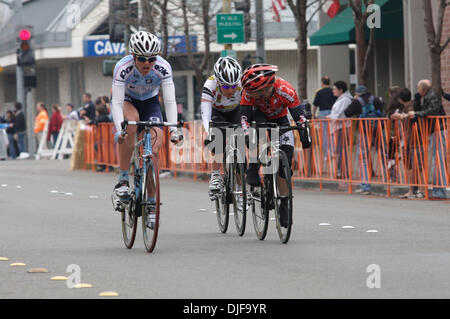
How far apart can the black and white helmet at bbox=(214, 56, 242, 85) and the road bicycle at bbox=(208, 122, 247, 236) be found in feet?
1.53

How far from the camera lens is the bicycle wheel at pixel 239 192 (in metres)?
10.7

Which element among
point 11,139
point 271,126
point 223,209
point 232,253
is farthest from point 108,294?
point 11,139

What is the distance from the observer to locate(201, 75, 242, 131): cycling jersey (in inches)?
461

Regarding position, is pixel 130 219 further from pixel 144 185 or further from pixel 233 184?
pixel 233 184

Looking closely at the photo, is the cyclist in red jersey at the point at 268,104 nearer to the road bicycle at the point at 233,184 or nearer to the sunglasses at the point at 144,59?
the road bicycle at the point at 233,184

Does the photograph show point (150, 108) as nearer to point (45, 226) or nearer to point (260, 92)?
point (260, 92)

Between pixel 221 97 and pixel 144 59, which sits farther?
pixel 221 97

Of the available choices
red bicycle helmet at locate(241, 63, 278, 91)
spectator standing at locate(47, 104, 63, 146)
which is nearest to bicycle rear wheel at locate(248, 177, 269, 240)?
red bicycle helmet at locate(241, 63, 278, 91)

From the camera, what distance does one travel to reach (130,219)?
400 inches

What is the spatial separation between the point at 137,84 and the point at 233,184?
1.57 m

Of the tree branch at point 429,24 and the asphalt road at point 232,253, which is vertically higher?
the tree branch at point 429,24

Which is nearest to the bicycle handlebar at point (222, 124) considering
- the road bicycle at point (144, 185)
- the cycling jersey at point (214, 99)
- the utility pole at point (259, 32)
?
the cycling jersey at point (214, 99)

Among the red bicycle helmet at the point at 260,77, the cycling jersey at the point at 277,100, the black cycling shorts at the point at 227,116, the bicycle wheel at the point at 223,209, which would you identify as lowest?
the bicycle wheel at the point at 223,209

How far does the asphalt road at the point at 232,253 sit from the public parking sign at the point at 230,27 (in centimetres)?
621
